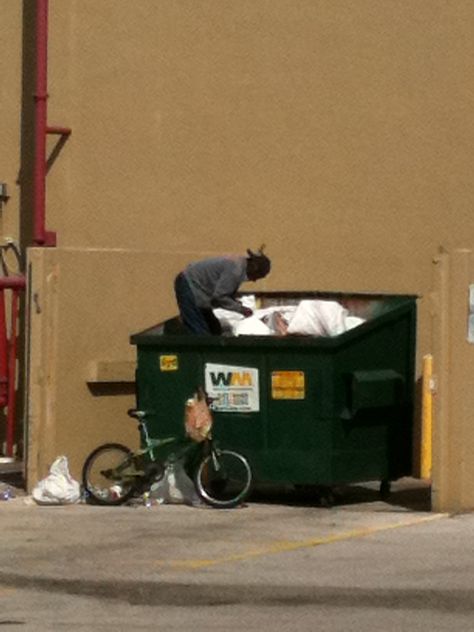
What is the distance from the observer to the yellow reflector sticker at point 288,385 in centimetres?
1332

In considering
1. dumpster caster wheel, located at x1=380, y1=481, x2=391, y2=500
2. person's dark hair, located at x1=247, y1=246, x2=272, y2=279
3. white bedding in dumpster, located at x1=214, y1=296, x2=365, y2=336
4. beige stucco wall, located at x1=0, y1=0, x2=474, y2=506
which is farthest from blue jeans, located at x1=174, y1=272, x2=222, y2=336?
dumpster caster wheel, located at x1=380, y1=481, x2=391, y2=500

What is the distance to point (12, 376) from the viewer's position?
52.8 feet

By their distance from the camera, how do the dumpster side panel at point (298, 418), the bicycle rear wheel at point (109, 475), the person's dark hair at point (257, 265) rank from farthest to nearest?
the person's dark hair at point (257, 265) → the bicycle rear wheel at point (109, 475) → the dumpster side panel at point (298, 418)

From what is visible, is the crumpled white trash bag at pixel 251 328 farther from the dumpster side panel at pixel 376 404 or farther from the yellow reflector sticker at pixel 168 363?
the dumpster side panel at pixel 376 404

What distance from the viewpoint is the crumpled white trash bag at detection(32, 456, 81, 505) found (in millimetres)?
13656

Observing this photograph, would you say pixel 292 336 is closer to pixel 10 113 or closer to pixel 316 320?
pixel 316 320

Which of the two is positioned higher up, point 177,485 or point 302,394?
point 302,394

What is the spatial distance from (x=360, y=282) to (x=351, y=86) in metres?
1.78

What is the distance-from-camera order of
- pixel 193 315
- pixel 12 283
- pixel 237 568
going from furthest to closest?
pixel 12 283, pixel 193 315, pixel 237 568

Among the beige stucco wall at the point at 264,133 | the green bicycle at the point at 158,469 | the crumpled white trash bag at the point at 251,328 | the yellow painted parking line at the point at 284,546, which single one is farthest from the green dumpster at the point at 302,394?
the beige stucco wall at the point at 264,133

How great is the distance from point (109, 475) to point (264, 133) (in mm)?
4540

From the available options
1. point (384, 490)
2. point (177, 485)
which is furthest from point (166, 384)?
point (384, 490)

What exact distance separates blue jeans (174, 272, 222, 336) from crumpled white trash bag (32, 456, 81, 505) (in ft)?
4.56

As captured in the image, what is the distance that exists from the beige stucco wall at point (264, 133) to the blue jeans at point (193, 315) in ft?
2.18
